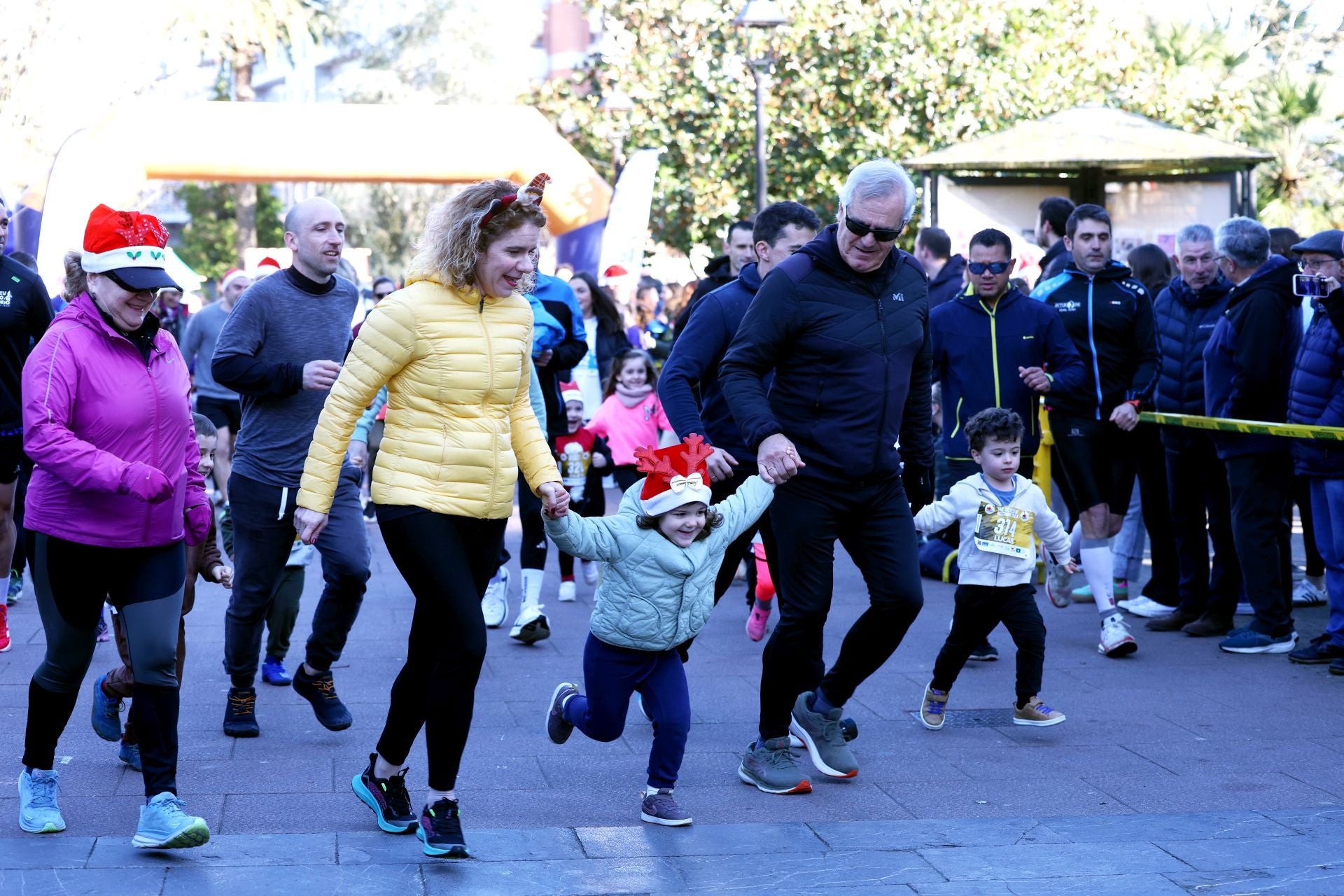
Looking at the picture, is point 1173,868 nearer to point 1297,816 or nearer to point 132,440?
point 1297,816

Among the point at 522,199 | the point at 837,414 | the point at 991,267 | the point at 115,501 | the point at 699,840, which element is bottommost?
the point at 699,840

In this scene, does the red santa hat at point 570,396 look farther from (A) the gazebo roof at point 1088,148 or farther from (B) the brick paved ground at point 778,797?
(A) the gazebo roof at point 1088,148

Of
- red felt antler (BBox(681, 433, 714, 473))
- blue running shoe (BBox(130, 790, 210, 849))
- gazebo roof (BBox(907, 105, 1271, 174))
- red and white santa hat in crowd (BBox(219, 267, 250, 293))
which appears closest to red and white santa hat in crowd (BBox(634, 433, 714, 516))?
red felt antler (BBox(681, 433, 714, 473))

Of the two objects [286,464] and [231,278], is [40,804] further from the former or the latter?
[231,278]

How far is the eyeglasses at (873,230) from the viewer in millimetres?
5402

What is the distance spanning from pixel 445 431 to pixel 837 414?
139cm

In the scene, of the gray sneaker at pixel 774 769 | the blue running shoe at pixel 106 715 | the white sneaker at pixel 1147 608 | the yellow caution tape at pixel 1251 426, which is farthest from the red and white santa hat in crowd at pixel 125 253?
the white sneaker at pixel 1147 608

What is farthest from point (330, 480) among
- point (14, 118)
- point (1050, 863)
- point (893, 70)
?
point (14, 118)

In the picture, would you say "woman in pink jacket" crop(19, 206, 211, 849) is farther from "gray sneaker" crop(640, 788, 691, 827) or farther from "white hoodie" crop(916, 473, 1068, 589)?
"white hoodie" crop(916, 473, 1068, 589)

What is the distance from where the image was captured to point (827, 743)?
19.7ft

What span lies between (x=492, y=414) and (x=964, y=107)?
64.9ft

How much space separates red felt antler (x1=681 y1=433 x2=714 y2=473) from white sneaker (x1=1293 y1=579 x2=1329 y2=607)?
18.6 ft

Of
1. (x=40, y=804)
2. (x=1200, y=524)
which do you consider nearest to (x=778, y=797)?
(x=40, y=804)

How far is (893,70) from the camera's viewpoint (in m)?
23.4
